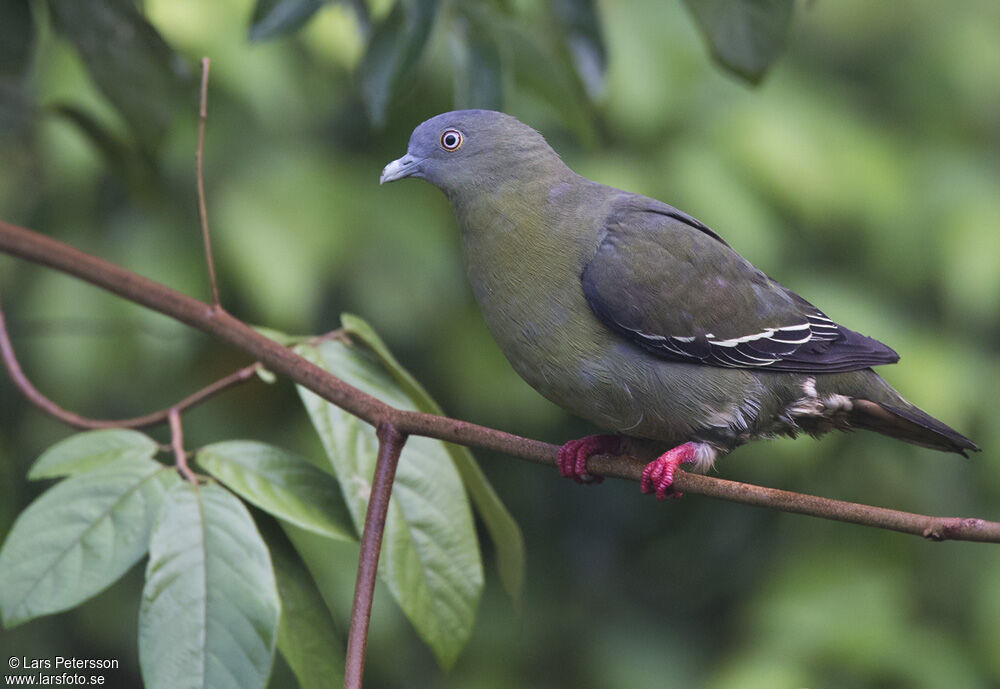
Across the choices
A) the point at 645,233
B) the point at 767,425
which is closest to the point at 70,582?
the point at 645,233

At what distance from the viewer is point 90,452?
1.86 metres

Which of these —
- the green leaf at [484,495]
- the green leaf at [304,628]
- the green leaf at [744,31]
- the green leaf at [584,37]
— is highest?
the green leaf at [584,37]

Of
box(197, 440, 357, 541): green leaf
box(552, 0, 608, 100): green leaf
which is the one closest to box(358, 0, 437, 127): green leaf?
box(552, 0, 608, 100): green leaf

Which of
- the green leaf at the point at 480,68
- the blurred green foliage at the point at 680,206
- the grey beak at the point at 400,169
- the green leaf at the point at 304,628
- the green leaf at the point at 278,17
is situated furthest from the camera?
the blurred green foliage at the point at 680,206

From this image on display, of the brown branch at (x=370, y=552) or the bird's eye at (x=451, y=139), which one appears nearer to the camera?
the brown branch at (x=370, y=552)

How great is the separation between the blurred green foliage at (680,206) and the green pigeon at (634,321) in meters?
1.33

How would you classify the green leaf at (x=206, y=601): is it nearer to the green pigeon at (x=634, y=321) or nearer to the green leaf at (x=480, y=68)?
the green pigeon at (x=634, y=321)

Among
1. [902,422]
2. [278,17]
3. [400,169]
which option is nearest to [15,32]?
[278,17]

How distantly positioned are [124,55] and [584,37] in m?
1.04

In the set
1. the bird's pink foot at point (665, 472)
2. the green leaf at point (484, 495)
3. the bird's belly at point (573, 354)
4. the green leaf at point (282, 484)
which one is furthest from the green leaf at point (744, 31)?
the green leaf at point (282, 484)

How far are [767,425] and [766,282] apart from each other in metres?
0.33

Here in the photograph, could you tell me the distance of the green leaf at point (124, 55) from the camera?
227 cm

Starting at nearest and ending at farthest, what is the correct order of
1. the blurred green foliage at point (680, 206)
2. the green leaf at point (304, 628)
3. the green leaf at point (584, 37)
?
the green leaf at point (304, 628), the green leaf at point (584, 37), the blurred green foliage at point (680, 206)

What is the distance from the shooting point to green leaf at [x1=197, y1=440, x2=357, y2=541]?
5.99 feet
